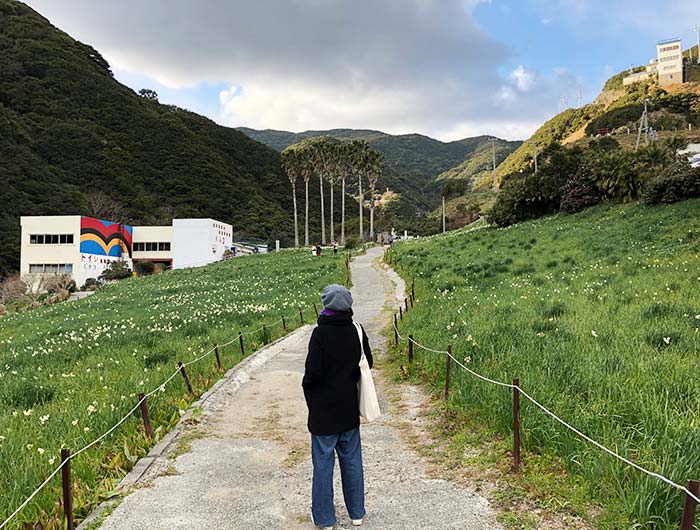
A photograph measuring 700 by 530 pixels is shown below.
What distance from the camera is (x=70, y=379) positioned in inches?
317

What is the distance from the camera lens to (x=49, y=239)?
54.3 m

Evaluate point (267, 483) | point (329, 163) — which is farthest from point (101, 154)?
point (267, 483)

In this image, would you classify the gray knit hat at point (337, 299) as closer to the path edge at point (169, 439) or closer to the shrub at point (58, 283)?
the path edge at point (169, 439)

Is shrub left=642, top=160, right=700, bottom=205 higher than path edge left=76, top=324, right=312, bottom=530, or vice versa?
shrub left=642, top=160, right=700, bottom=205

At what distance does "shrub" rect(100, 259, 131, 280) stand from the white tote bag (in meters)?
61.0

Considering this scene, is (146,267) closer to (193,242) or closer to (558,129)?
(193,242)

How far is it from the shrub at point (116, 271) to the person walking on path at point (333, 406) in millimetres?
60897

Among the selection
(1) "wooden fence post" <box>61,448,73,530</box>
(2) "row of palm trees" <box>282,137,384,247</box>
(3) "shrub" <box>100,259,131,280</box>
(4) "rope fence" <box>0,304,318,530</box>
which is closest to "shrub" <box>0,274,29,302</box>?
(3) "shrub" <box>100,259,131,280</box>

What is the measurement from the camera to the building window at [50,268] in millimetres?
54375

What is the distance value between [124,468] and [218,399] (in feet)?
9.32

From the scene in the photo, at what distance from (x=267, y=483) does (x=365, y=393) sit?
162 centimetres

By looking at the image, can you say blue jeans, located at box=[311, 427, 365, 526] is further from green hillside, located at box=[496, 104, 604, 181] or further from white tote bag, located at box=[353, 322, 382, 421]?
green hillside, located at box=[496, 104, 604, 181]

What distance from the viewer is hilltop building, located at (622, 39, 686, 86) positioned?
11156cm

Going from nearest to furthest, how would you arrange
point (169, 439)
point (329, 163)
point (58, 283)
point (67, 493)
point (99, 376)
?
point (67, 493) → point (169, 439) → point (99, 376) → point (58, 283) → point (329, 163)
